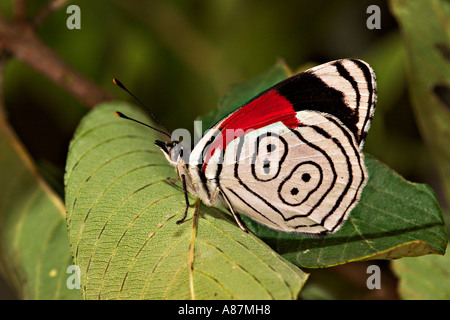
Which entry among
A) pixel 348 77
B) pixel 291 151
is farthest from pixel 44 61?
pixel 348 77

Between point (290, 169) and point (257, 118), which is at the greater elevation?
point (257, 118)

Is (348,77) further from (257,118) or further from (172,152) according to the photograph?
(172,152)

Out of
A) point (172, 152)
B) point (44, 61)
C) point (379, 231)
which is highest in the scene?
point (44, 61)

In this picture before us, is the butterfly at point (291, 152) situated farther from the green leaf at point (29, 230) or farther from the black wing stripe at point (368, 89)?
the green leaf at point (29, 230)

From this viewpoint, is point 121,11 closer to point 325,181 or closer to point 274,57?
point 274,57

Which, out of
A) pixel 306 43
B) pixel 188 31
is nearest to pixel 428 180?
pixel 306 43

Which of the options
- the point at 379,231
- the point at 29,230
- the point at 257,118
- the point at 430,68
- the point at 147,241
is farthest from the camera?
the point at 430,68
